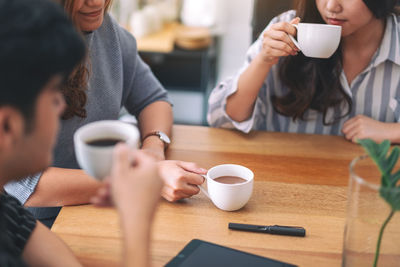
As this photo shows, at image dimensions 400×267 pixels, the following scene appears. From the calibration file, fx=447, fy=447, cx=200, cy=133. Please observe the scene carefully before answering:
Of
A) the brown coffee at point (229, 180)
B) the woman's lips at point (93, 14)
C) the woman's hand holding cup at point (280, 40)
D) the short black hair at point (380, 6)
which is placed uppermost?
the short black hair at point (380, 6)

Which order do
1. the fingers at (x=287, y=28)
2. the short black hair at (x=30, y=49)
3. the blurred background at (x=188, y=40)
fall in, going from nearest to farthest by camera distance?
the short black hair at (x=30, y=49) → the fingers at (x=287, y=28) → the blurred background at (x=188, y=40)

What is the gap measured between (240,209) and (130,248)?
46cm

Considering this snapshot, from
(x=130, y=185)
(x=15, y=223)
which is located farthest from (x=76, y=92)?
(x=130, y=185)

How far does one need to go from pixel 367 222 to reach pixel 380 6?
0.80m

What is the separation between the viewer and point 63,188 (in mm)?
1019

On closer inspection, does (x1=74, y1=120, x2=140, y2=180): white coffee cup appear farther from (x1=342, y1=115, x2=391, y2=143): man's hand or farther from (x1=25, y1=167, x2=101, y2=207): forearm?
(x1=342, y1=115, x2=391, y2=143): man's hand

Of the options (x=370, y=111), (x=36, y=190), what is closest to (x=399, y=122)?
(x=370, y=111)

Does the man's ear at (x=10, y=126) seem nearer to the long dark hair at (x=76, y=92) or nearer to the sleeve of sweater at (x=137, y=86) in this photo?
the long dark hair at (x=76, y=92)

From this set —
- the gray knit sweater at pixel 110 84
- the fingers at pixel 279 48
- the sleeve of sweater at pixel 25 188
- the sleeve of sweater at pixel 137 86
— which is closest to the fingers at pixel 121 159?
the sleeve of sweater at pixel 25 188

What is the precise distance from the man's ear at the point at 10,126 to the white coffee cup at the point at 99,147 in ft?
0.25

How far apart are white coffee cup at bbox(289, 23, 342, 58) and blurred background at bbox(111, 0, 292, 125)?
4.81 ft

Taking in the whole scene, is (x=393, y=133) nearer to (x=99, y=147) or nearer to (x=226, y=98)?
(x=226, y=98)

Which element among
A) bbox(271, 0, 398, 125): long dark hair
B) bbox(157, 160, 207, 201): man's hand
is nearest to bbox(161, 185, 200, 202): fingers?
bbox(157, 160, 207, 201): man's hand

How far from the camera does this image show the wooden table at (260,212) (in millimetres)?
878
